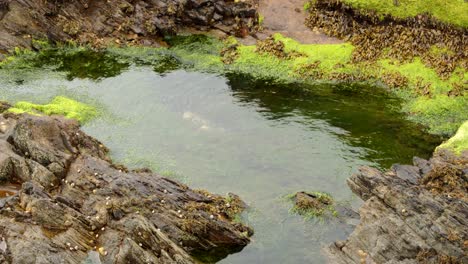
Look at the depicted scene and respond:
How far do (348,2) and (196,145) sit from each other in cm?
2849

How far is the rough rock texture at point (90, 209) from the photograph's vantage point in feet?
86.4

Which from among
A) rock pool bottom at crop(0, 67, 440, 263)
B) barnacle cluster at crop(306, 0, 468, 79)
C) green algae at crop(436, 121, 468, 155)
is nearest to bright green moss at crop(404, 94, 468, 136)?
rock pool bottom at crop(0, 67, 440, 263)

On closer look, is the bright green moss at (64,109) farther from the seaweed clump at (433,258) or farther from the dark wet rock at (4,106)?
the seaweed clump at (433,258)

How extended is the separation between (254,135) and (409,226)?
57.4 ft

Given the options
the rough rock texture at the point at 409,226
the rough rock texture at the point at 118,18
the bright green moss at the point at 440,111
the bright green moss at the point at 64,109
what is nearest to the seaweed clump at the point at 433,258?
the rough rock texture at the point at 409,226

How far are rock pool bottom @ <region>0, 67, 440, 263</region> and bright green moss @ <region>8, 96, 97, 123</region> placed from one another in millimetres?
1281

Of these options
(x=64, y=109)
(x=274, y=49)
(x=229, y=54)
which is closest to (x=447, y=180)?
(x=274, y=49)

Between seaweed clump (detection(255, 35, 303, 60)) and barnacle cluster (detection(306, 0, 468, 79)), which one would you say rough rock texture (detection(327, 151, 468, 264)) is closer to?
barnacle cluster (detection(306, 0, 468, 79))

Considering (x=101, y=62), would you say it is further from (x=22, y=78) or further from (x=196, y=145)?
(x=196, y=145)

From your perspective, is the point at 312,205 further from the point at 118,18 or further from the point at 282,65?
the point at 118,18

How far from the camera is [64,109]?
46.3 m

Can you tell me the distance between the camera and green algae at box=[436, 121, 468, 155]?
125 feet

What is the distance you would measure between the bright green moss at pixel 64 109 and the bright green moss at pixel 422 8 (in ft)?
103

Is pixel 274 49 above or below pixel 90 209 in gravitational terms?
above
